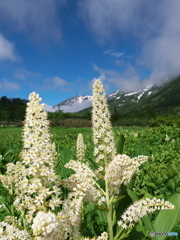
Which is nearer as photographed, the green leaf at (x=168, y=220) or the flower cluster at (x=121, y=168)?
the flower cluster at (x=121, y=168)

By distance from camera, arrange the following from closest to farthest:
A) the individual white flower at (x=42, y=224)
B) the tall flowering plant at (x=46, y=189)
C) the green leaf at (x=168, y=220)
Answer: the individual white flower at (x=42, y=224)
the tall flowering plant at (x=46, y=189)
the green leaf at (x=168, y=220)

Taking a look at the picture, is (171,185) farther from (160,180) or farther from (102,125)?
(102,125)

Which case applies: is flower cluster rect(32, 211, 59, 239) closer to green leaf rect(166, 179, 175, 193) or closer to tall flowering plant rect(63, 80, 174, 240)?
tall flowering plant rect(63, 80, 174, 240)

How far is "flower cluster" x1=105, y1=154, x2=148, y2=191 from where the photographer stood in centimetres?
210

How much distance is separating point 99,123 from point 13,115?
70.3 meters

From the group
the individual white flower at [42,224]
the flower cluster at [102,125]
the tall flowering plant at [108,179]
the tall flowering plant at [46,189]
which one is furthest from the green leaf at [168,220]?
the individual white flower at [42,224]

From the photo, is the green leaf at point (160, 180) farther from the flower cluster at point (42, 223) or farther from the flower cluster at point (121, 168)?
the flower cluster at point (42, 223)

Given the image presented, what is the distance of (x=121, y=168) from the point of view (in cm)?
221

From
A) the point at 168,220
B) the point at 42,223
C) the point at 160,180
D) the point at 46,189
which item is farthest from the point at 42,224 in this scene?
the point at 160,180

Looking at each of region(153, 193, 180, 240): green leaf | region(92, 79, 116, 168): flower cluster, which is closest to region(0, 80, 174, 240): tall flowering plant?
region(92, 79, 116, 168): flower cluster

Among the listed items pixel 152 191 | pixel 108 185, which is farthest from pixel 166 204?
pixel 152 191

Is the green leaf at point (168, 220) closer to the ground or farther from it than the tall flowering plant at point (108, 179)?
closer to the ground

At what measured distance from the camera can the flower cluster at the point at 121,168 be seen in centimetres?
210

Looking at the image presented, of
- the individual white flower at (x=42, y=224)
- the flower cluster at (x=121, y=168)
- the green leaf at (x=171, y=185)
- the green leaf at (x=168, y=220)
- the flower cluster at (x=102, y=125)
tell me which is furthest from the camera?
the green leaf at (x=171, y=185)
